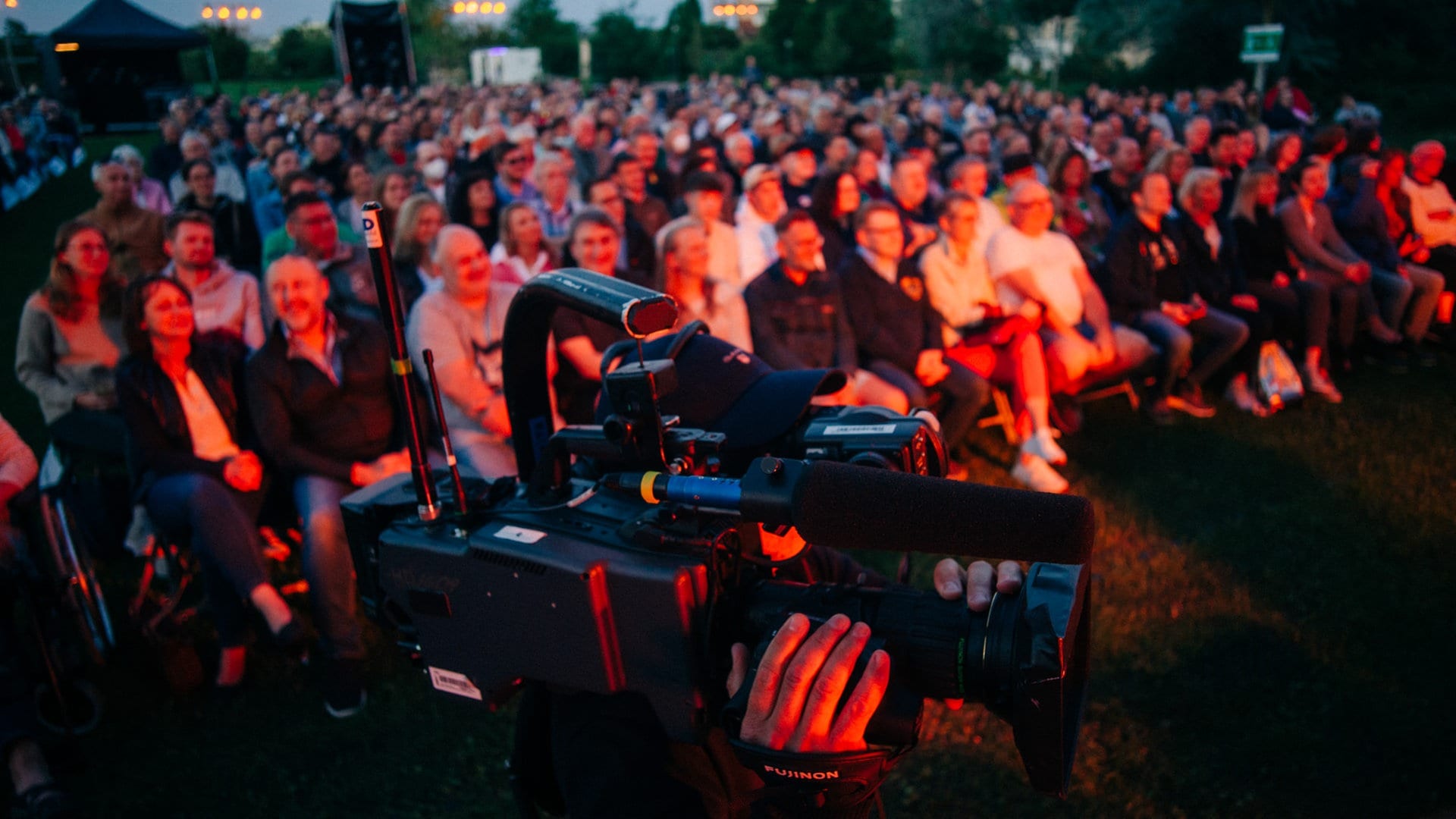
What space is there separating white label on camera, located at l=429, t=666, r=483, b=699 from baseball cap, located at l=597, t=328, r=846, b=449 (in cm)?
40

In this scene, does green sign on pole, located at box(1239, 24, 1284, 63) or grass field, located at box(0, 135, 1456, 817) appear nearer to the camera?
grass field, located at box(0, 135, 1456, 817)

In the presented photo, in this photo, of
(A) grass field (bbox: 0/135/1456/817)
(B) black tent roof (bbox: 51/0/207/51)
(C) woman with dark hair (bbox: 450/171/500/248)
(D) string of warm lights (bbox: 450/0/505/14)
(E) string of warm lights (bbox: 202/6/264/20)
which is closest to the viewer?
(A) grass field (bbox: 0/135/1456/817)

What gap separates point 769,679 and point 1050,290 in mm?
4806

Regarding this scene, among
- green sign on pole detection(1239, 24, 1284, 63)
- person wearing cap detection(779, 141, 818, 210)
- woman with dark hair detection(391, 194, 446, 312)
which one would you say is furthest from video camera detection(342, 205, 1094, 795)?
green sign on pole detection(1239, 24, 1284, 63)

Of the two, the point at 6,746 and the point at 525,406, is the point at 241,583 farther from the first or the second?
the point at 525,406

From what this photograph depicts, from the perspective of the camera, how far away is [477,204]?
21.9 feet

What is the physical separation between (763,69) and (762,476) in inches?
1423

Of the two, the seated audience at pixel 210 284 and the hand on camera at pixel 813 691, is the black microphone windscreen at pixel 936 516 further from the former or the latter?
the seated audience at pixel 210 284

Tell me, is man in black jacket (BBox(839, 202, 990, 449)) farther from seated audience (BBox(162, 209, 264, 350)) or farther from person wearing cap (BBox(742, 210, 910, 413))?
seated audience (BBox(162, 209, 264, 350))

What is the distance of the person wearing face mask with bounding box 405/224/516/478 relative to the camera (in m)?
3.98

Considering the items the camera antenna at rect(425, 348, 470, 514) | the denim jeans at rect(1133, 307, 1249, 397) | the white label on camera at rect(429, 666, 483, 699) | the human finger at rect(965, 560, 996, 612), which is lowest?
the denim jeans at rect(1133, 307, 1249, 397)

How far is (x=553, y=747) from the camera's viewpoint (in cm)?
129

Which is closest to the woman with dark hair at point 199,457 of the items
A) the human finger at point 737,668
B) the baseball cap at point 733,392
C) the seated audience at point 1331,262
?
the baseball cap at point 733,392

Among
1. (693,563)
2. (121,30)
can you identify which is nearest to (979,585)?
(693,563)
